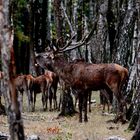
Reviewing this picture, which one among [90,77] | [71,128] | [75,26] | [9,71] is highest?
[9,71]

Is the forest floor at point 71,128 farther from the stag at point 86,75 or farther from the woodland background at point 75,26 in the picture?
the woodland background at point 75,26

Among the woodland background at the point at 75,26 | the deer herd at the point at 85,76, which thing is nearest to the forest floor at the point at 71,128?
the deer herd at the point at 85,76

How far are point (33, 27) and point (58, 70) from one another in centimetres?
1903

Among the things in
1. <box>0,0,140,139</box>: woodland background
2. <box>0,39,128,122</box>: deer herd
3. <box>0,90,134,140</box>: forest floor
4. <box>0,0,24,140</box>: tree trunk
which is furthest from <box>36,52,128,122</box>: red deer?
<box>0,0,24,140</box>: tree trunk

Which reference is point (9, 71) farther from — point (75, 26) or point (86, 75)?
point (75, 26)

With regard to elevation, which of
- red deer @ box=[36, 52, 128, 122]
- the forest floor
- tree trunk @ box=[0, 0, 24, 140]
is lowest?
the forest floor

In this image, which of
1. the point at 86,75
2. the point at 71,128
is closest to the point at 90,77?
the point at 86,75

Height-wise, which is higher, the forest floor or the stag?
the stag

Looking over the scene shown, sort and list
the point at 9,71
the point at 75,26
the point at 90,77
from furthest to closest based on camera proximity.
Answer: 1. the point at 75,26
2. the point at 90,77
3. the point at 9,71

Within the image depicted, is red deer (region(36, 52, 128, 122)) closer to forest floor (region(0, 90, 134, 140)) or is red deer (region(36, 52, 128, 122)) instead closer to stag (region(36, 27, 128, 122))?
stag (region(36, 27, 128, 122))

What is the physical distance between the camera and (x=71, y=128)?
14242 millimetres

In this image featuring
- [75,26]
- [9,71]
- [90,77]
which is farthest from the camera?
[75,26]

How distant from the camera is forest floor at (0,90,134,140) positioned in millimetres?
12773

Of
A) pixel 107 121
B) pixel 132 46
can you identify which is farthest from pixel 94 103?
pixel 107 121
